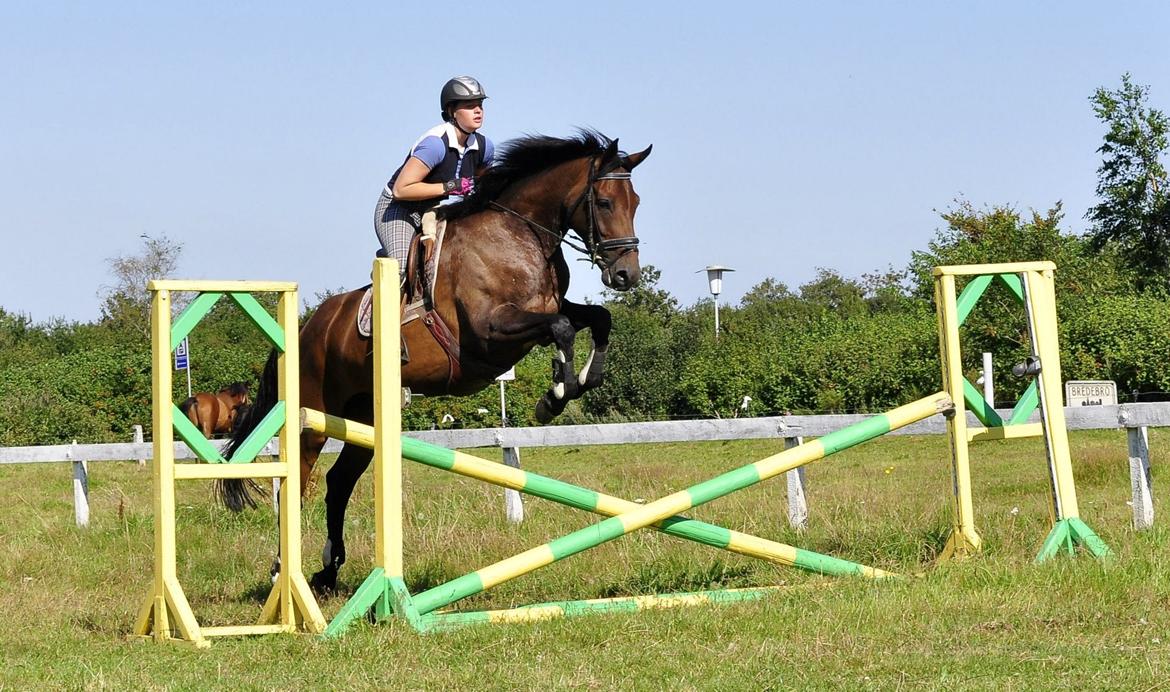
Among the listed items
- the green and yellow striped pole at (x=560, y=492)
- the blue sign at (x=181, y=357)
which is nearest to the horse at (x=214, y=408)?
the blue sign at (x=181, y=357)

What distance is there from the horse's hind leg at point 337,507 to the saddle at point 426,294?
92 centimetres

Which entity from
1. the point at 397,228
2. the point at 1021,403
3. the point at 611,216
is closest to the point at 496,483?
the point at 611,216

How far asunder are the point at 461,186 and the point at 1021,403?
10.0ft

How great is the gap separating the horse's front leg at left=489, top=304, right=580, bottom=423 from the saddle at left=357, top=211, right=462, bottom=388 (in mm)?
292

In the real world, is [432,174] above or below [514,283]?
above

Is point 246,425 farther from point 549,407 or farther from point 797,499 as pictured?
point 797,499

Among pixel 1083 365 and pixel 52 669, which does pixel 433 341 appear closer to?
pixel 52 669

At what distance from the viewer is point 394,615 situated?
17.3ft

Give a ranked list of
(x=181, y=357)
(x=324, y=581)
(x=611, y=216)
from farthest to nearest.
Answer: (x=181, y=357)
(x=324, y=581)
(x=611, y=216)

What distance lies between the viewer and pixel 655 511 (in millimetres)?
5723

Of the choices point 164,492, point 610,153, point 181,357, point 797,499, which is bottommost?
point 797,499

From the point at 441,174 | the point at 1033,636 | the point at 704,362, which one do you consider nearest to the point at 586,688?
the point at 1033,636

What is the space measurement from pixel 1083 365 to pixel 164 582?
1801 centimetres

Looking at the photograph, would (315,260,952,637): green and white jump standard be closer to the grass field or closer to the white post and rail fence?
the grass field
